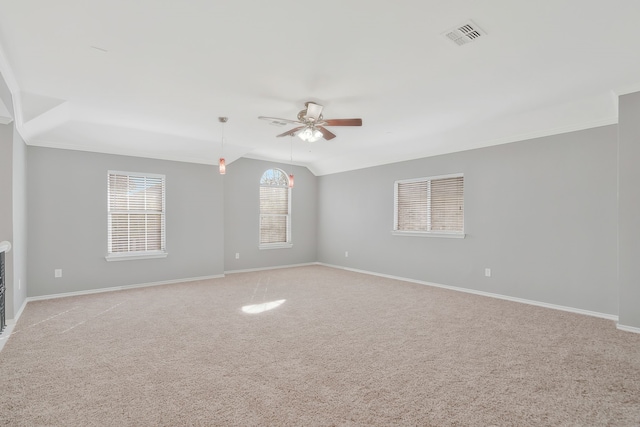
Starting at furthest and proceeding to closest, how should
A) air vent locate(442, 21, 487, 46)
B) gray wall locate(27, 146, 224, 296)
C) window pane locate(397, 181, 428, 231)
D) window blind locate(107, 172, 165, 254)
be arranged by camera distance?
window pane locate(397, 181, 428, 231), window blind locate(107, 172, 165, 254), gray wall locate(27, 146, 224, 296), air vent locate(442, 21, 487, 46)

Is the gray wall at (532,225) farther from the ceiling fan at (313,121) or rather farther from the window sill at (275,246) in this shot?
the ceiling fan at (313,121)

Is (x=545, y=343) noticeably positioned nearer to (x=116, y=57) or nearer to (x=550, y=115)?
(x=550, y=115)

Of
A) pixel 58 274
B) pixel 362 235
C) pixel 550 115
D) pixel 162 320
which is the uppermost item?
pixel 550 115

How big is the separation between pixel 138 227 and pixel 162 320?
257 cm

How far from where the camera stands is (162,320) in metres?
3.87

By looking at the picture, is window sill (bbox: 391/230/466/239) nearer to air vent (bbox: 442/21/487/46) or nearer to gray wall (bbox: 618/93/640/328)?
gray wall (bbox: 618/93/640/328)

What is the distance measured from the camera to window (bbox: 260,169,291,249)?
7551 mm

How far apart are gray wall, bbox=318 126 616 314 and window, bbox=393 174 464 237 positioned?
13 cm

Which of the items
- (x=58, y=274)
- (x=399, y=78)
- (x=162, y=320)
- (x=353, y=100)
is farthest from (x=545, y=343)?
(x=58, y=274)

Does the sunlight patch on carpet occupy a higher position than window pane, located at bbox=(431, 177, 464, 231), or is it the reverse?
window pane, located at bbox=(431, 177, 464, 231)

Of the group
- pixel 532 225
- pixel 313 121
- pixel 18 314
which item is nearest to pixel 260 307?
pixel 313 121

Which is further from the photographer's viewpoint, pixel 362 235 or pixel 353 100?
pixel 362 235

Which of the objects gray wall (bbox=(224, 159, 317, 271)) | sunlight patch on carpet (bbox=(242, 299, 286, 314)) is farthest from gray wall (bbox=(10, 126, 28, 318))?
gray wall (bbox=(224, 159, 317, 271))

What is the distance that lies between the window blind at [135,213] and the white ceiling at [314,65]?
2.93 ft
